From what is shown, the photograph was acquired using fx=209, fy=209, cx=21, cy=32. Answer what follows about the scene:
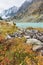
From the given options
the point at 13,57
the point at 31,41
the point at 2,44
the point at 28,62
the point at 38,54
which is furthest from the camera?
the point at 31,41

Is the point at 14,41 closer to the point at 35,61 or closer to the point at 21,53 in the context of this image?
the point at 21,53

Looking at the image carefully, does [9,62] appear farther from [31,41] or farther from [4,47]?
[31,41]

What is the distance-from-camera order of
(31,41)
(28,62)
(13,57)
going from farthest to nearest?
(31,41) → (13,57) → (28,62)

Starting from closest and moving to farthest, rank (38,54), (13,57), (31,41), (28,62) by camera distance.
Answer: (28,62), (13,57), (38,54), (31,41)

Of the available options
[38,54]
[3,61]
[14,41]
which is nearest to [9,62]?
[3,61]

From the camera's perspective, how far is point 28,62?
11594 millimetres

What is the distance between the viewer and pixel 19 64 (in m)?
11.7

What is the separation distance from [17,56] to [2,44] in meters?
2.47

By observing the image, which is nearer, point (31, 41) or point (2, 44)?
point (2, 44)

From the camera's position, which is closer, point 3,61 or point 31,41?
point 3,61

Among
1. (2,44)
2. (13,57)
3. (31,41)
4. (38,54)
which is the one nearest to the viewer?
(13,57)

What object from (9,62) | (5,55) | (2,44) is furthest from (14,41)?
(9,62)

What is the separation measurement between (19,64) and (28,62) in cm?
53

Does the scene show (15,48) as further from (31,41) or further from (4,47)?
(31,41)
